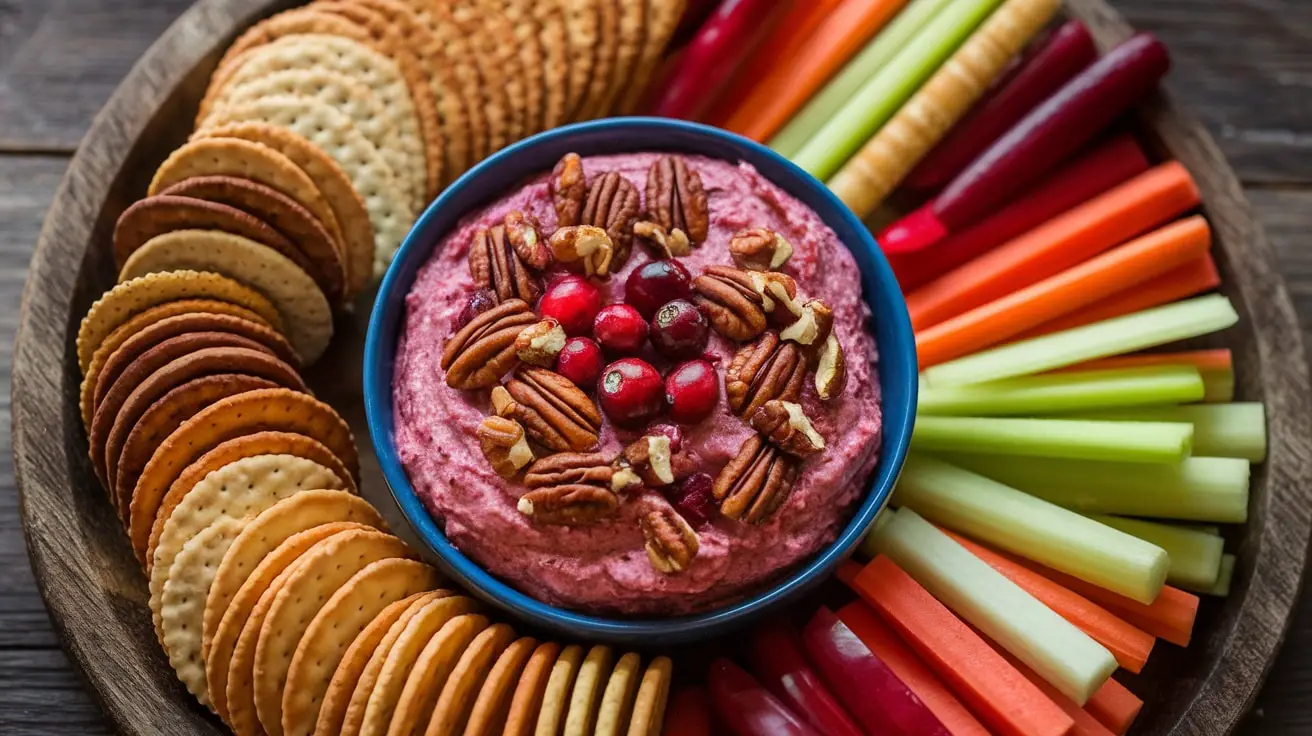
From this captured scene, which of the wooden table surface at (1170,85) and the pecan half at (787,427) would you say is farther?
the wooden table surface at (1170,85)

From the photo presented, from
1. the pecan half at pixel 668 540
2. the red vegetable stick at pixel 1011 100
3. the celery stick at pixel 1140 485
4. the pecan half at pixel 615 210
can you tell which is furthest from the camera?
the red vegetable stick at pixel 1011 100

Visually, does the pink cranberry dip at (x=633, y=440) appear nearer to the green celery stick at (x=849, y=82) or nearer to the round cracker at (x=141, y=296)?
the round cracker at (x=141, y=296)

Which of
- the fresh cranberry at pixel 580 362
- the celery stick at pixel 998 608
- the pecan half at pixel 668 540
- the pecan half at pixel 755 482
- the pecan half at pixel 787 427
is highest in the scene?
the fresh cranberry at pixel 580 362

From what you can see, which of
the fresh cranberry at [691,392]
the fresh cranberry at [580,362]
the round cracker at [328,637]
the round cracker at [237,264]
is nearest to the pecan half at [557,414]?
the fresh cranberry at [580,362]

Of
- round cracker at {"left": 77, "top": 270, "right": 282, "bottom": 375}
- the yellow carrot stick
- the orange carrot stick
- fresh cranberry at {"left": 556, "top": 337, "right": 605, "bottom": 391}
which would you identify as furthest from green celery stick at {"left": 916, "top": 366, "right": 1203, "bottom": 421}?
round cracker at {"left": 77, "top": 270, "right": 282, "bottom": 375}

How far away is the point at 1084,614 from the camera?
6.52 ft

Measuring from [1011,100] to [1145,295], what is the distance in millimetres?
475

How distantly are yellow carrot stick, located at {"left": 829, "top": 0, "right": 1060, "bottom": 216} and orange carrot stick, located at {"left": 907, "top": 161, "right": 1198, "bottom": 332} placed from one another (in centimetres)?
23

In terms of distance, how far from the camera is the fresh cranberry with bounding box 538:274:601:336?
1.81 meters

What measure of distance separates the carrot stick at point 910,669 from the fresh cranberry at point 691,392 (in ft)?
1.50

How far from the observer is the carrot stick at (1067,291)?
7.00 feet

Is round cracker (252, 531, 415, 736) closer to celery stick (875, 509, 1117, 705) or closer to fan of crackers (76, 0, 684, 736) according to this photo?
fan of crackers (76, 0, 684, 736)

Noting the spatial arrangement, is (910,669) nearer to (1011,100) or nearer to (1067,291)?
(1067,291)

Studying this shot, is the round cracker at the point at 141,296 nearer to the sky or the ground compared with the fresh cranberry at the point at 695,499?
nearer to the sky
